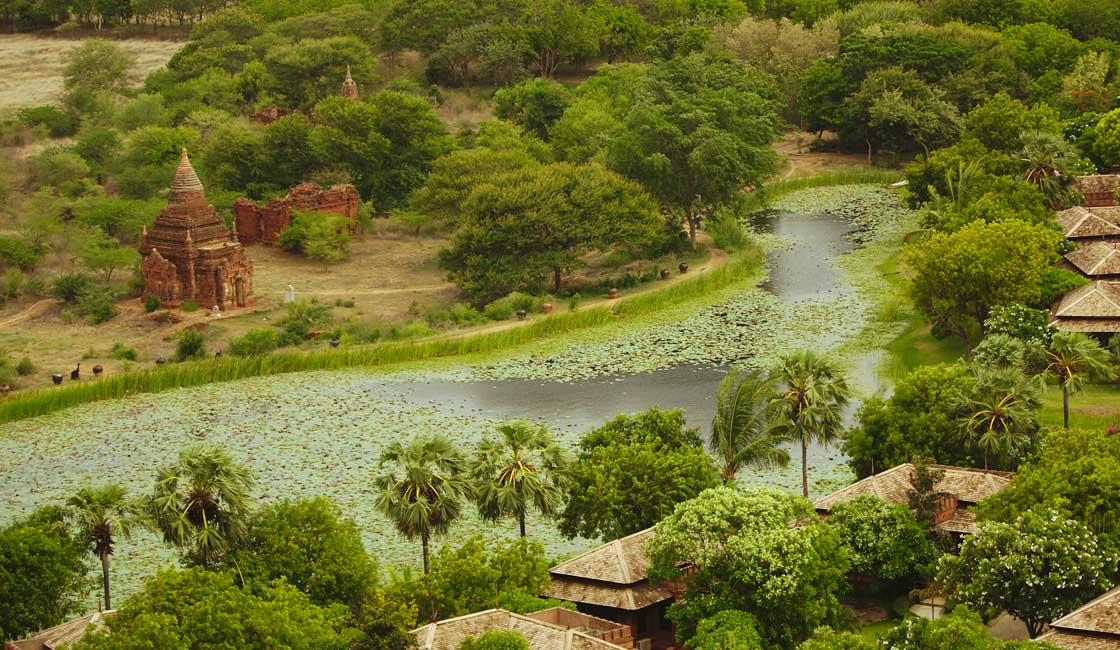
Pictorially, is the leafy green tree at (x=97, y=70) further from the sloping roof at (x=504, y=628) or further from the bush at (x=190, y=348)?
the sloping roof at (x=504, y=628)

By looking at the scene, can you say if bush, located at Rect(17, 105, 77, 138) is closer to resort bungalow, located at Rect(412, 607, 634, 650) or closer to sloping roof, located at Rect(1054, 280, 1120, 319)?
sloping roof, located at Rect(1054, 280, 1120, 319)

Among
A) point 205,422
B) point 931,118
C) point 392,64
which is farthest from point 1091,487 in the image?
point 392,64

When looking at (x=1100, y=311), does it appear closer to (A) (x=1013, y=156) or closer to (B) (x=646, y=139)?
(A) (x=1013, y=156)

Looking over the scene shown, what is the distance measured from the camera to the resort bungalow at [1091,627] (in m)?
28.2

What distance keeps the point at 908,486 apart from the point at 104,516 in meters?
16.4

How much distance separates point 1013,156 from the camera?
195 ft

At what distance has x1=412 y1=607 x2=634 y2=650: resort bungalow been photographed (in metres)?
28.3

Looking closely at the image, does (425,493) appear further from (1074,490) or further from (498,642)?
(1074,490)

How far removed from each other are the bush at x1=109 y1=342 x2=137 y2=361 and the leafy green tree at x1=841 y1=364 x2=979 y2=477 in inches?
910

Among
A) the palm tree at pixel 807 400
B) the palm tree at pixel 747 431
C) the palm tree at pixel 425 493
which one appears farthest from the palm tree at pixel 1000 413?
the palm tree at pixel 425 493

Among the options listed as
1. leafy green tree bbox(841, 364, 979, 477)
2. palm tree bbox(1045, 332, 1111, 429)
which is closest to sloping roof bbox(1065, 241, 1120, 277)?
palm tree bbox(1045, 332, 1111, 429)

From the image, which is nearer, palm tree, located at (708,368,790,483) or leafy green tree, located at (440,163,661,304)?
palm tree, located at (708,368,790,483)

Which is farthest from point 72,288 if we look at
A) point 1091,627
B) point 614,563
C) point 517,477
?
point 1091,627

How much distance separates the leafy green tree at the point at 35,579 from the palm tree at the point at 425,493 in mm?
5920
